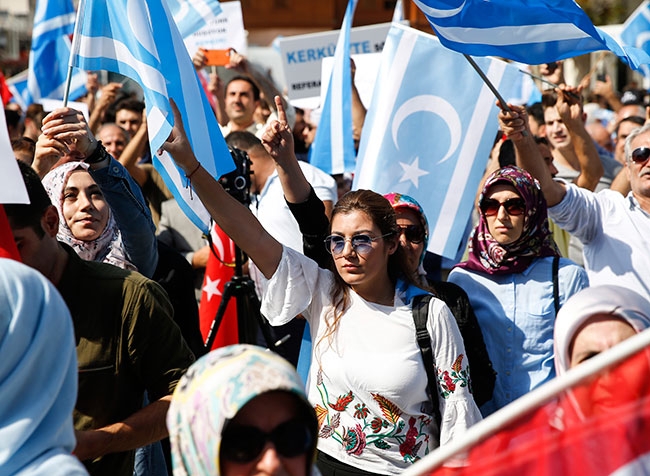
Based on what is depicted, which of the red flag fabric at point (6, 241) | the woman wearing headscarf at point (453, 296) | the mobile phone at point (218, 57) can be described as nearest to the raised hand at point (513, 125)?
the woman wearing headscarf at point (453, 296)

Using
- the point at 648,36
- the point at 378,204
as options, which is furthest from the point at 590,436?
the point at 648,36

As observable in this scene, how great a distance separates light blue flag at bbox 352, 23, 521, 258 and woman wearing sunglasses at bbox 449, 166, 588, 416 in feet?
3.03

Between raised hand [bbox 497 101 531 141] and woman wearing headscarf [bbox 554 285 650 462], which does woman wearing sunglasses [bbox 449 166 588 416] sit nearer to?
raised hand [bbox 497 101 531 141]

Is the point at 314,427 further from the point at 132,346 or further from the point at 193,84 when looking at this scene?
the point at 193,84

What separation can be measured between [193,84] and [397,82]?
170cm

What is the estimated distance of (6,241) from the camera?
2746 mm

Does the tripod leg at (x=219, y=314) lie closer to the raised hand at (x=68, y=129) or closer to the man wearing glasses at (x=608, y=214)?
the man wearing glasses at (x=608, y=214)

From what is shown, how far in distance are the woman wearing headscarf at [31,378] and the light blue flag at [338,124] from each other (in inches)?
176

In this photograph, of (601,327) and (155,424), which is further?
(155,424)

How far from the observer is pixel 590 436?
1685 mm

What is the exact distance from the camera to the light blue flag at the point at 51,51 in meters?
8.23

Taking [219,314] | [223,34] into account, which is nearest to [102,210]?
[219,314]

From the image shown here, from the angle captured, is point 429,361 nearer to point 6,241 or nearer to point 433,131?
point 6,241

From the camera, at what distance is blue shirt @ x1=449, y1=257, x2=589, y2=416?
4.09 m
